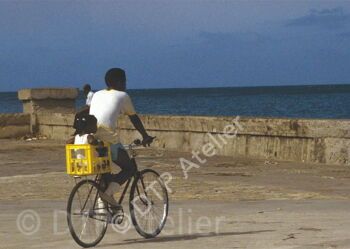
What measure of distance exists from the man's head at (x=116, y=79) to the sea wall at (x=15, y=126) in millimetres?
16285

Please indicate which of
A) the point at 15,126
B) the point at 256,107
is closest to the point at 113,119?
the point at 15,126

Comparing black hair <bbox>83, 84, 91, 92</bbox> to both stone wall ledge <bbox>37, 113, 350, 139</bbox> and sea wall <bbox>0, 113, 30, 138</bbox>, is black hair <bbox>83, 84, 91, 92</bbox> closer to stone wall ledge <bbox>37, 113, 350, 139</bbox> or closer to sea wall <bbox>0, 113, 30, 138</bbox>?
stone wall ledge <bbox>37, 113, 350, 139</bbox>

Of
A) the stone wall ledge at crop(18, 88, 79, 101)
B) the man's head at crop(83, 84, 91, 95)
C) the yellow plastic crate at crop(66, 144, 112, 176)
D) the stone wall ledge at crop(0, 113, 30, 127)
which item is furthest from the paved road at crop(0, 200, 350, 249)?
the stone wall ledge at crop(0, 113, 30, 127)

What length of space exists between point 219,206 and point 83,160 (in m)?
3.21

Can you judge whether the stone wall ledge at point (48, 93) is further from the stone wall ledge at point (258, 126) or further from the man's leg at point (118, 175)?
the man's leg at point (118, 175)

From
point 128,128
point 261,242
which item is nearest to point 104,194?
point 261,242

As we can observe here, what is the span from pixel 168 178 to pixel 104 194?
5.72 meters

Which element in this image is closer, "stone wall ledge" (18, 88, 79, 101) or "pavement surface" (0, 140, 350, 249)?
"pavement surface" (0, 140, 350, 249)

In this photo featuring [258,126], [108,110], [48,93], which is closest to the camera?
[108,110]

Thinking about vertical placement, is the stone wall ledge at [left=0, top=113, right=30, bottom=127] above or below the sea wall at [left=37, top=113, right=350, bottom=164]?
above

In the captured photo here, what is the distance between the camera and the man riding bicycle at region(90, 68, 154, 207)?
26.4 feet

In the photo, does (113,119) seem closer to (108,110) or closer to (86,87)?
(108,110)

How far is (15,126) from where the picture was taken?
24234mm

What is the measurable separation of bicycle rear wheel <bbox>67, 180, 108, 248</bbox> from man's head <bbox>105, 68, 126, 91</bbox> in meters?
0.93
